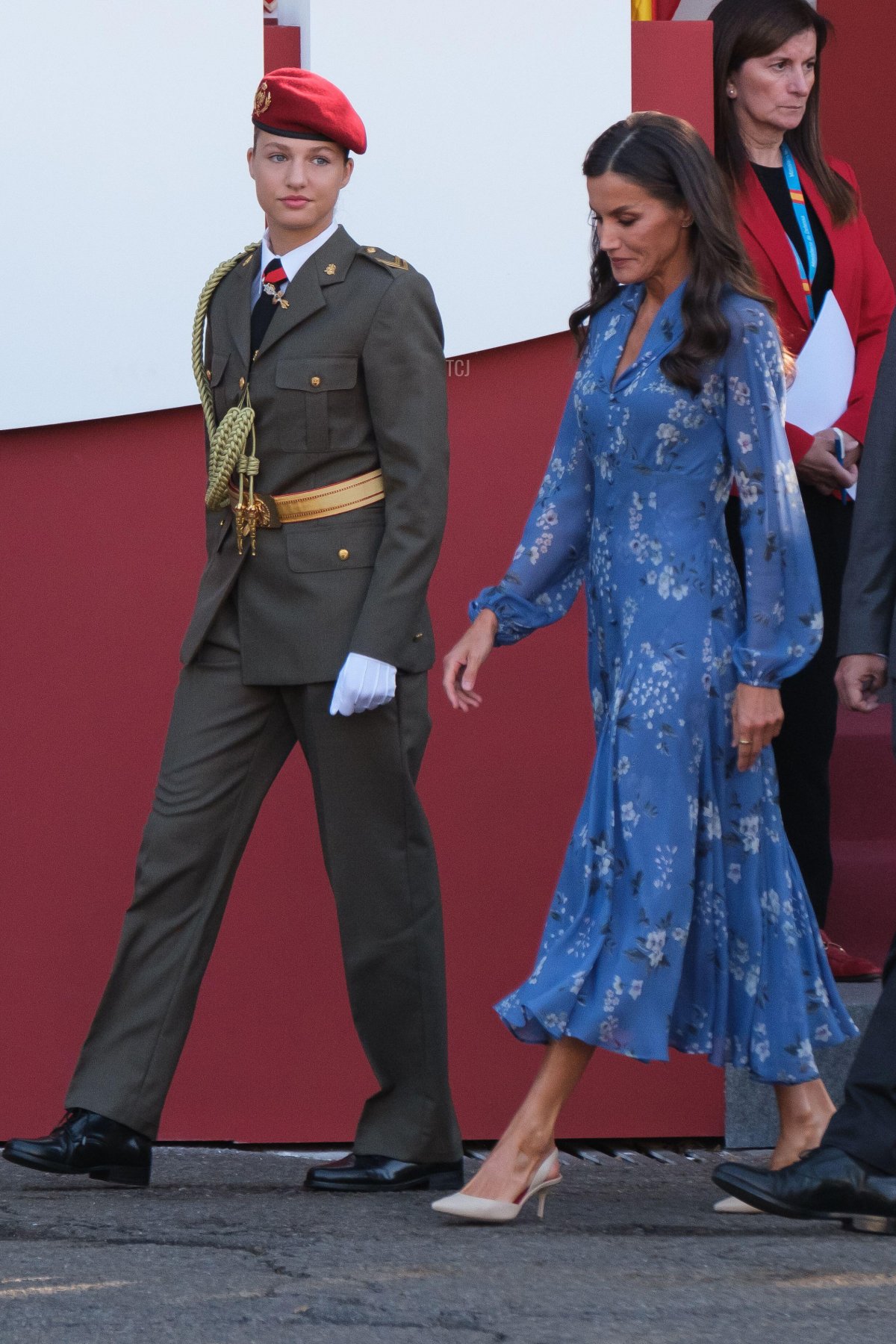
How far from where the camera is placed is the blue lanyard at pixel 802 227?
14.4 feet

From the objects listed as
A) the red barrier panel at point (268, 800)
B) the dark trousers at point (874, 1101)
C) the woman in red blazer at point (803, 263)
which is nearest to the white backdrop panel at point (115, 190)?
the red barrier panel at point (268, 800)

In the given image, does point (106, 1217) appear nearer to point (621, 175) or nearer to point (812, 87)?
point (621, 175)

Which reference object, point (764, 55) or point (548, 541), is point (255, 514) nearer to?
point (548, 541)

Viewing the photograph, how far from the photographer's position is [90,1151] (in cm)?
363

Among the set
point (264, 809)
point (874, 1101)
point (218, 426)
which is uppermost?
point (218, 426)

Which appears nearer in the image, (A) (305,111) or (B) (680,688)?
(B) (680,688)

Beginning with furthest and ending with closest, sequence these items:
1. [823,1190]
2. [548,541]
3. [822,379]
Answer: [822,379], [548,541], [823,1190]

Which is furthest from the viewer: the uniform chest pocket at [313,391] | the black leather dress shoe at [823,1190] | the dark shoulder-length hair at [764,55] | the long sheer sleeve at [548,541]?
the dark shoulder-length hair at [764,55]

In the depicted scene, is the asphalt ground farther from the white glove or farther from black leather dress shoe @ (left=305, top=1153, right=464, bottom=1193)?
the white glove

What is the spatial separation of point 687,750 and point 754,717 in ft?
0.37

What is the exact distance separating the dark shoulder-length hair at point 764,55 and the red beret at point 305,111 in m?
1.00

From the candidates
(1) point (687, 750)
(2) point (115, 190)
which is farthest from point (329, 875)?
(2) point (115, 190)

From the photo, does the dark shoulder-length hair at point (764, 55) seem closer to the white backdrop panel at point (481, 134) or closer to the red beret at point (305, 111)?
the white backdrop panel at point (481, 134)

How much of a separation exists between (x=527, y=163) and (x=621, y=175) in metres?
0.89
